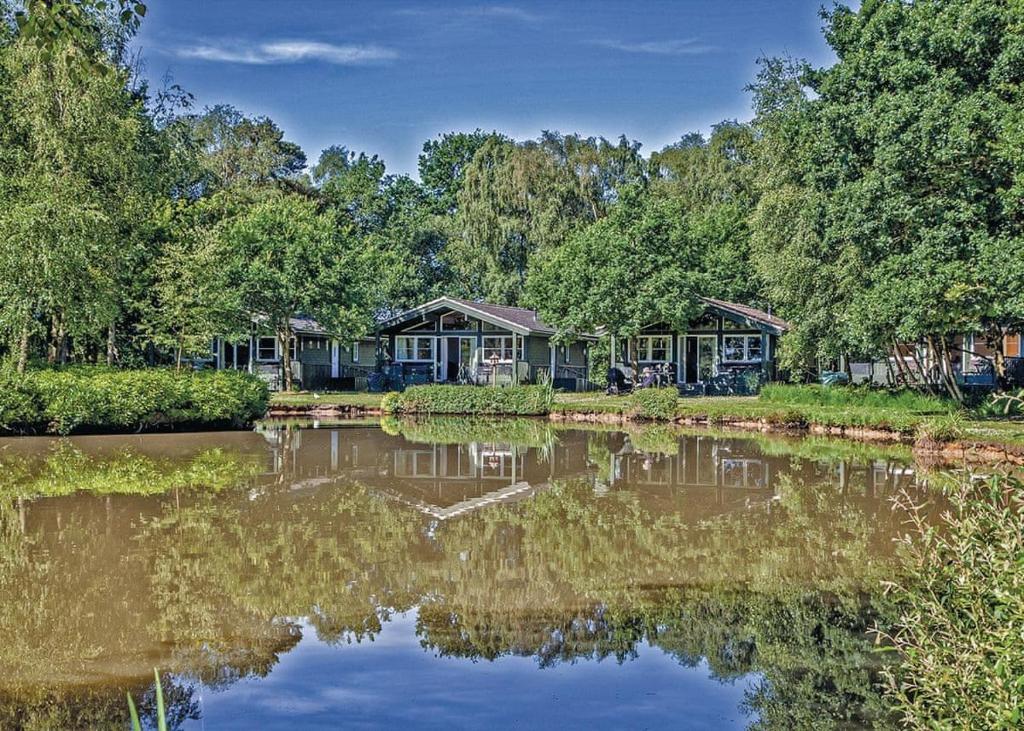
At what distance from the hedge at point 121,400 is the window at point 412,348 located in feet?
50.7

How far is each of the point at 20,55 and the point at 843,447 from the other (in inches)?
741

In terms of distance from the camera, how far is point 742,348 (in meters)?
32.4

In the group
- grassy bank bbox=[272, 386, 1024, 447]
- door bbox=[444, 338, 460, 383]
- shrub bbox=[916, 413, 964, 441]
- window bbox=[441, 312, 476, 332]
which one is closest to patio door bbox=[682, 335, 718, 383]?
grassy bank bbox=[272, 386, 1024, 447]

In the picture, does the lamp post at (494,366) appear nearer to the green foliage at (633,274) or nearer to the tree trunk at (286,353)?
the green foliage at (633,274)

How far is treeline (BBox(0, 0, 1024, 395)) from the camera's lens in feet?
58.5

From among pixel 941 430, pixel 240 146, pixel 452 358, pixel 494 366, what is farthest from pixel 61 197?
pixel 240 146

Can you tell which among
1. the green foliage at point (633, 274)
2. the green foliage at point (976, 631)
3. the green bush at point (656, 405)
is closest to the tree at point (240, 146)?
the green foliage at point (633, 274)

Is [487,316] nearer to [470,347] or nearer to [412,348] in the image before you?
[470,347]

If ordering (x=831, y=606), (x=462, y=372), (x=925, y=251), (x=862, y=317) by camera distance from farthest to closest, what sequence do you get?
1. (x=462, y=372)
2. (x=862, y=317)
3. (x=925, y=251)
4. (x=831, y=606)

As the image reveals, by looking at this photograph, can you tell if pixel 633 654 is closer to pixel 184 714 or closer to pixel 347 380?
pixel 184 714

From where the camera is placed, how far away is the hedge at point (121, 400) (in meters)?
17.5

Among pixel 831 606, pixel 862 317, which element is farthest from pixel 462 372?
pixel 831 606

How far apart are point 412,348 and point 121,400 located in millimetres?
18524

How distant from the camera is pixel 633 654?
5.41m
